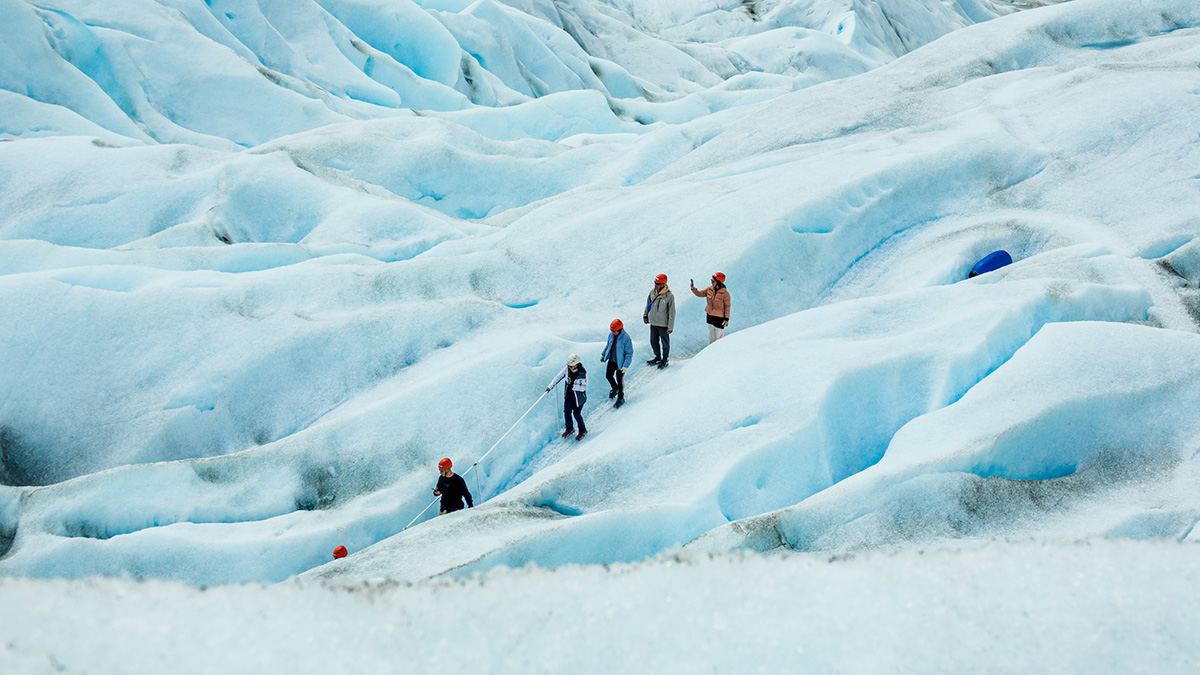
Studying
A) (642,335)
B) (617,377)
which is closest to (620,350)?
(617,377)

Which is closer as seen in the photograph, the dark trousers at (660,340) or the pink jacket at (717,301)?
the dark trousers at (660,340)

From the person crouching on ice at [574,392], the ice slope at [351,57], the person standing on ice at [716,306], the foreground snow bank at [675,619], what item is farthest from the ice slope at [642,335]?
the foreground snow bank at [675,619]

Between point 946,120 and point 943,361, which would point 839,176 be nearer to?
point 946,120

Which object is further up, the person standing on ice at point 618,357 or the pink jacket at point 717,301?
the pink jacket at point 717,301

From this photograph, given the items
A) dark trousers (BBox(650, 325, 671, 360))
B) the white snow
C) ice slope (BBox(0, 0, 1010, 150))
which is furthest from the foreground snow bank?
ice slope (BBox(0, 0, 1010, 150))

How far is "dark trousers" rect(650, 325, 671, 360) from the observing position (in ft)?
38.5

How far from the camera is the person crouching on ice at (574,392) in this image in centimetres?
1060

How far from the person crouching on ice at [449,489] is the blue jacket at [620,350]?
299cm

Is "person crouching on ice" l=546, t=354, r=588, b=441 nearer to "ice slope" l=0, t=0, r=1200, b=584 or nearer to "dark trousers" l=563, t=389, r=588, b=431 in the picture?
"dark trousers" l=563, t=389, r=588, b=431

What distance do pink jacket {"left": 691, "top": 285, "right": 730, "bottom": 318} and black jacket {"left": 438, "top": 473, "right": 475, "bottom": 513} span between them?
4931 millimetres

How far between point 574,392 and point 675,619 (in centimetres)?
803

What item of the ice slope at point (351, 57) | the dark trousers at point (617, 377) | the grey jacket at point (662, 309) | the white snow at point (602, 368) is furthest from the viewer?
the ice slope at point (351, 57)

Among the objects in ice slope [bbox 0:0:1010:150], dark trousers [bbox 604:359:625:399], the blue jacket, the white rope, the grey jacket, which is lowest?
the white rope

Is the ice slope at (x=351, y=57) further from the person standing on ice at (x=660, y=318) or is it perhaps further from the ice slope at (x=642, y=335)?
the person standing on ice at (x=660, y=318)
